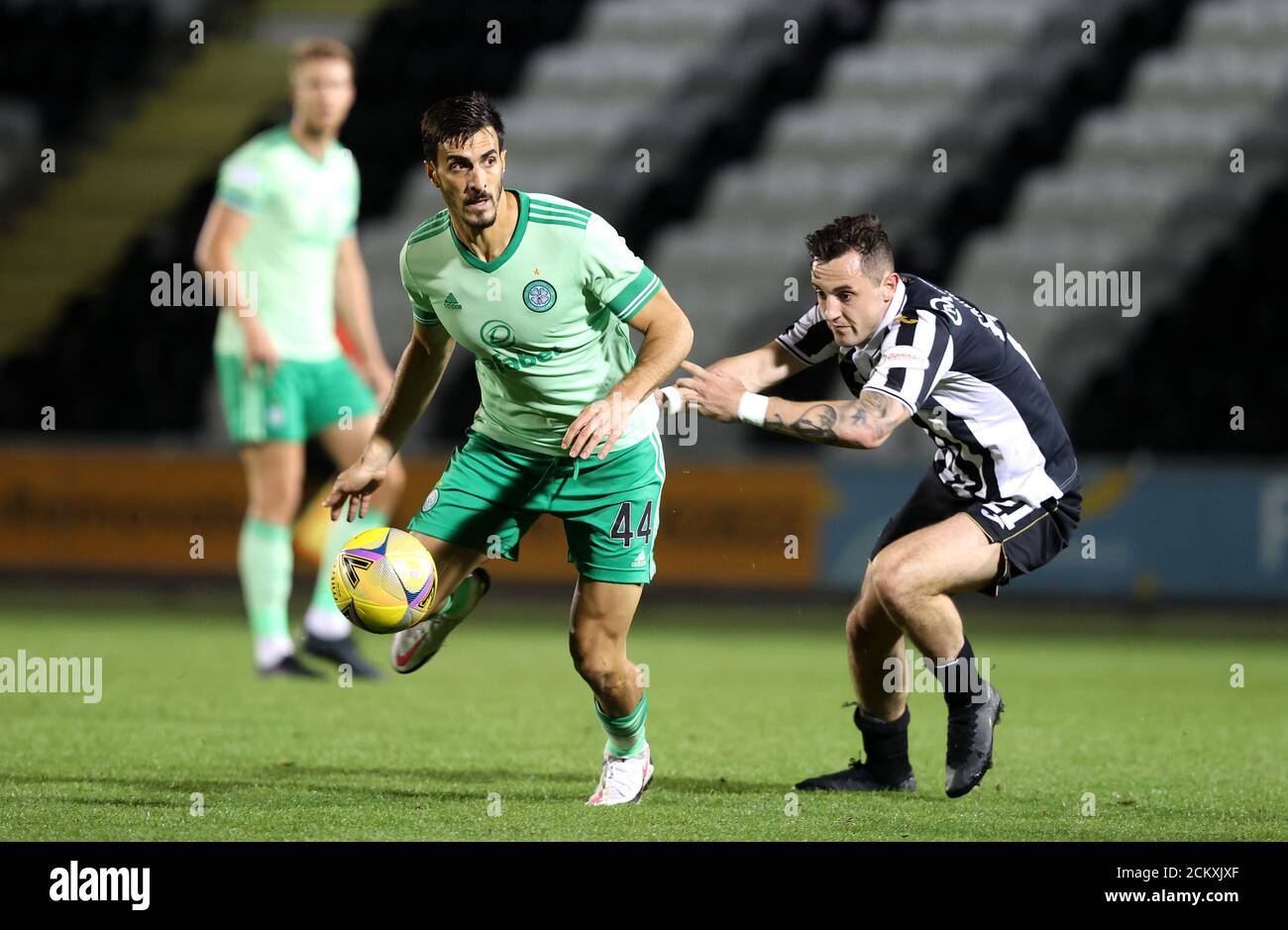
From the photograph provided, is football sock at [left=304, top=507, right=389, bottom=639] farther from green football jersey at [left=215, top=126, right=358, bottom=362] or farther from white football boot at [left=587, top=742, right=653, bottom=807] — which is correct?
white football boot at [left=587, top=742, right=653, bottom=807]

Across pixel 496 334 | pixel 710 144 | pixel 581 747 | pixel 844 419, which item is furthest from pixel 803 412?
pixel 710 144

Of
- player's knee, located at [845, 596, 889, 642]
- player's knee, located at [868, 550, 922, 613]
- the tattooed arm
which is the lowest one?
player's knee, located at [845, 596, 889, 642]

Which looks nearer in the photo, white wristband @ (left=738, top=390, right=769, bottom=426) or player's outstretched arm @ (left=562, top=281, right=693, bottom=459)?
player's outstretched arm @ (left=562, top=281, right=693, bottom=459)

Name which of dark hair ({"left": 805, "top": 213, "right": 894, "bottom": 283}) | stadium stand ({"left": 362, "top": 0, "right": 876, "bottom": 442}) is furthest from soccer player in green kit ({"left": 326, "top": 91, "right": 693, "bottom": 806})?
stadium stand ({"left": 362, "top": 0, "right": 876, "bottom": 442})

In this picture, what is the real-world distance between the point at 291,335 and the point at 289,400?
1.05ft

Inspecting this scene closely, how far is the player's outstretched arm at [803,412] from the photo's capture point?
479 cm

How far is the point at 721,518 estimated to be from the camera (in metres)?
11.5

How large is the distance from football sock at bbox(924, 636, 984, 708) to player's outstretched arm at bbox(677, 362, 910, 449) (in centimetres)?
67

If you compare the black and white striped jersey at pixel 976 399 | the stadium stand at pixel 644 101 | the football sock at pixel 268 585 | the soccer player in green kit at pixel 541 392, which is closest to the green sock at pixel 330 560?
the football sock at pixel 268 585

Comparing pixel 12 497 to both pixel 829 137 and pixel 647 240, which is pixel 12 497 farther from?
pixel 829 137

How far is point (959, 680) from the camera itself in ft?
16.3

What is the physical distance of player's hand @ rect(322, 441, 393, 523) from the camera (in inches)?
193

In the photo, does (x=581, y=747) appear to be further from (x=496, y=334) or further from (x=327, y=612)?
(x=327, y=612)

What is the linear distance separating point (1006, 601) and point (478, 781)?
6905 mm
